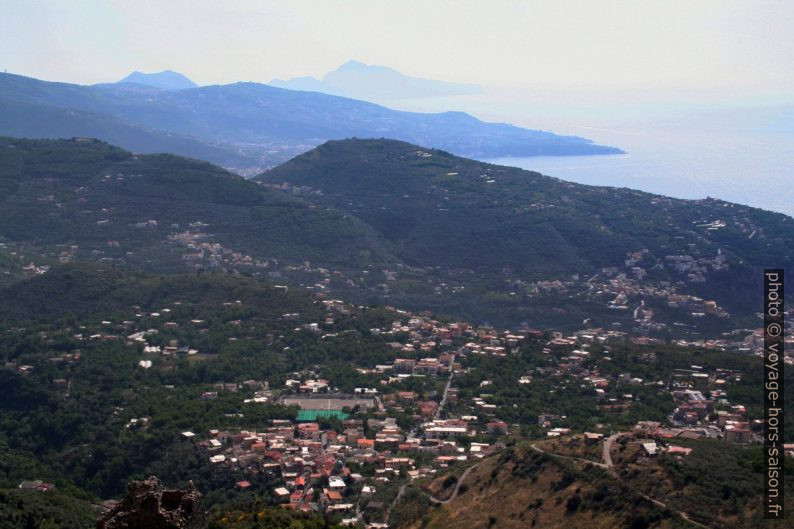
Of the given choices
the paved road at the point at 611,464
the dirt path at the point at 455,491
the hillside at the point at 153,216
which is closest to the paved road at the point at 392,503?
the dirt path at the point at 455,491

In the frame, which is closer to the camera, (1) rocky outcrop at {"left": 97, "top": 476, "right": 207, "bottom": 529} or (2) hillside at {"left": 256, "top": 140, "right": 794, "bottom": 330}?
(1) rocky outcrop at {"left": 97, "top": 476, "right": 207, "bottom": 529}

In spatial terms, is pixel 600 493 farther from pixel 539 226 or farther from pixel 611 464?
pixel 539 226

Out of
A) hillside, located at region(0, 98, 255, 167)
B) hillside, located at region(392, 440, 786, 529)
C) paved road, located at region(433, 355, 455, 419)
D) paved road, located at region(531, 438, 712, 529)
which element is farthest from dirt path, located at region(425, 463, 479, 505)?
hillside, located at region(0, 98, 255, 167)

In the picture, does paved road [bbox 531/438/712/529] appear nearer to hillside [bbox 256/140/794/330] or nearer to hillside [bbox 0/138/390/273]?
hillside [bbox 256/140/794/330]

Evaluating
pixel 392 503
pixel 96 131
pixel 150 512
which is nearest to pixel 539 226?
pixel 392 503

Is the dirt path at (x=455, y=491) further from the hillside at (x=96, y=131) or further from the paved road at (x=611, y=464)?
the hillside at (x=96, y=131)
